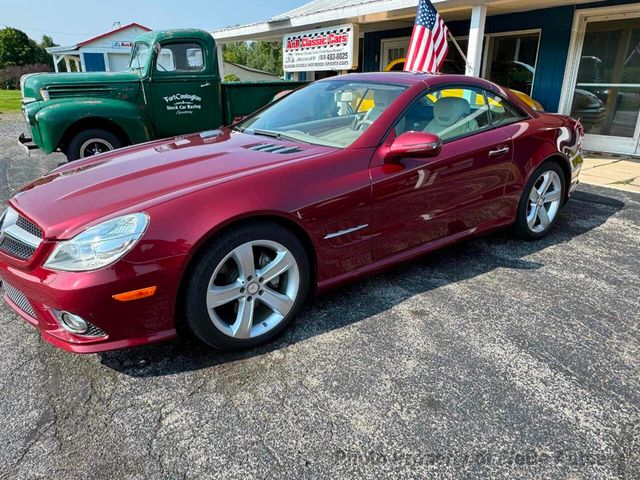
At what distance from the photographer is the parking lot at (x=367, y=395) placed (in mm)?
1871

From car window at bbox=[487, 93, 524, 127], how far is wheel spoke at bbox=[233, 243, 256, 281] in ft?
7.49

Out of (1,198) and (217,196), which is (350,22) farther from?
(217,196)

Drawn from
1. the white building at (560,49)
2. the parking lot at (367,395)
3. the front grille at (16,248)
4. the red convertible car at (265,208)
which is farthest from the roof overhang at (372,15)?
the front grille at (16,248)

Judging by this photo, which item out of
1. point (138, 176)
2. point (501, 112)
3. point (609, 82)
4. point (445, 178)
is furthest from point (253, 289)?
point (609, 82)

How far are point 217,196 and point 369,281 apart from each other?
145 cm

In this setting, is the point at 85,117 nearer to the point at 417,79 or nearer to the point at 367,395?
the point at 417,79

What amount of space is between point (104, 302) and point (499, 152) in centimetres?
287

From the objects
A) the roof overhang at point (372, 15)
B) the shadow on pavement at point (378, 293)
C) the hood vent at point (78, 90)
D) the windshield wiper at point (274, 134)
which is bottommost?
the shadow on pavement at point (378, 293)

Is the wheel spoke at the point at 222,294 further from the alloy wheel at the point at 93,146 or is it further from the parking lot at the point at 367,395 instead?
the alloy wheel at the point at 93,146

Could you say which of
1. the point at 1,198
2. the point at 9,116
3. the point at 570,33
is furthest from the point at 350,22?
the point at 9,116

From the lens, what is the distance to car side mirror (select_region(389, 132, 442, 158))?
2779 mm

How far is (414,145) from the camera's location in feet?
9.16

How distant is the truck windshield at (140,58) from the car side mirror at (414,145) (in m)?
5.56

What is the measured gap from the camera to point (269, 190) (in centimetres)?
248
